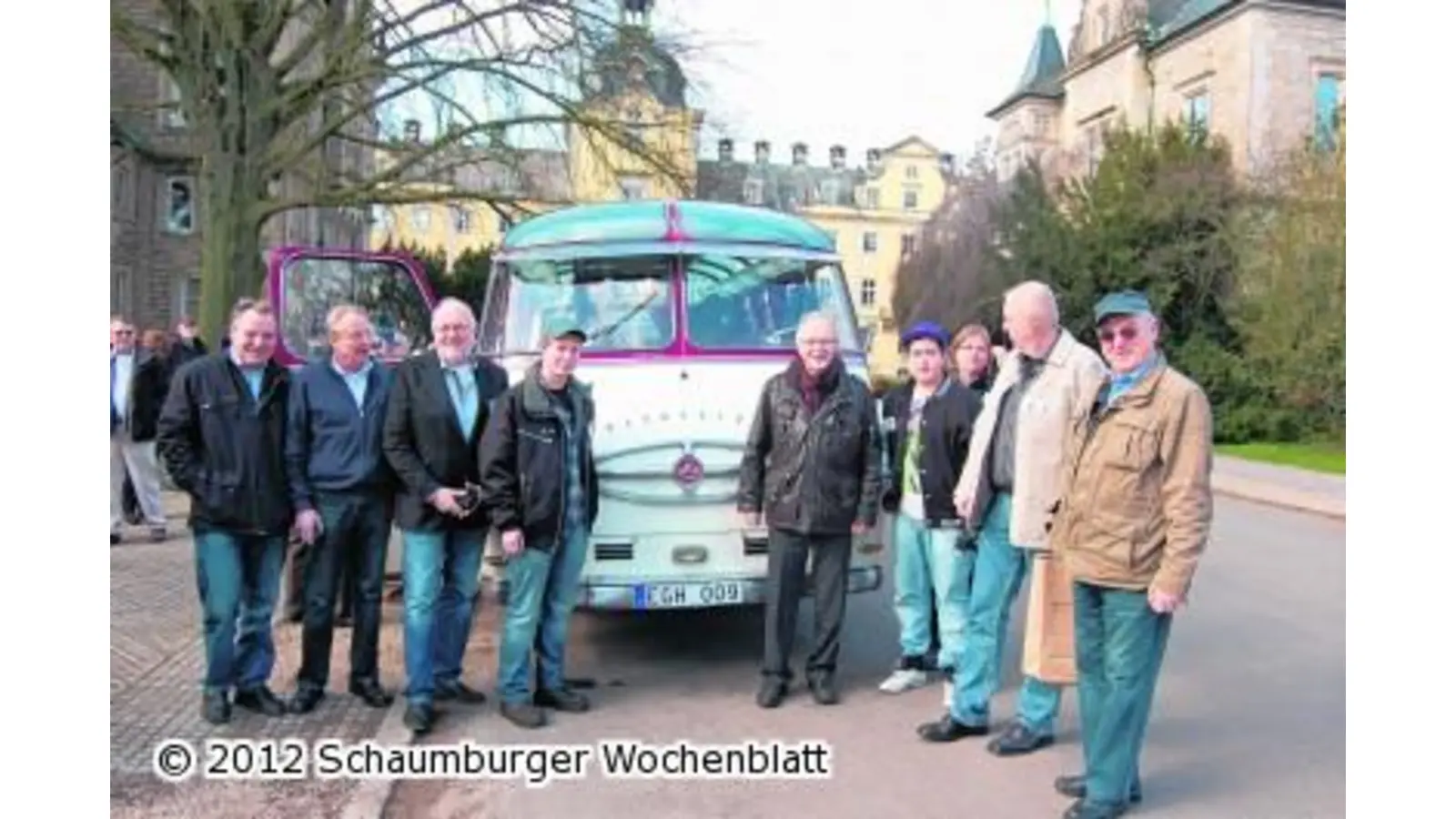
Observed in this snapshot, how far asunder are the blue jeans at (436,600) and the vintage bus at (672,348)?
653mm

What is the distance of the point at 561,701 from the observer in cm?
698

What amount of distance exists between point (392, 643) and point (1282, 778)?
5313 millimetres

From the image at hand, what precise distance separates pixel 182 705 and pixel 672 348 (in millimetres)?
3436

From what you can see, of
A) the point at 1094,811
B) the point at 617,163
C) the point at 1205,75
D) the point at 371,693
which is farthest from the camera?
the point at 1205,75

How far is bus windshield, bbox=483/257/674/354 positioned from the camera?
26.7 feet

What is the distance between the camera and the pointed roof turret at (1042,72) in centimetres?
5675

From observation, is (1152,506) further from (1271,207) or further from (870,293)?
(870,293)

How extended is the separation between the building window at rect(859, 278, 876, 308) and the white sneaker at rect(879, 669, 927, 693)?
70.9 meters

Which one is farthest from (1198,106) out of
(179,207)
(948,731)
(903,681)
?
(948,731)

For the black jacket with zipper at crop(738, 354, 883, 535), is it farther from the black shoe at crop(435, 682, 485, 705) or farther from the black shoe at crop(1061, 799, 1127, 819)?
the black shoe at crop(1061, 799, 1127, 819)

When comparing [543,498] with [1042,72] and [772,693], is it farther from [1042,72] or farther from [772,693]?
[1042,72]

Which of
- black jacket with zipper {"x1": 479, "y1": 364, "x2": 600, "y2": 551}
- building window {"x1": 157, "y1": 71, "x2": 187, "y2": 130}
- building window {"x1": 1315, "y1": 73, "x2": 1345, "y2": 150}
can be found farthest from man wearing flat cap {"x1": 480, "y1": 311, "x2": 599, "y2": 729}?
building window {"x1": 1315, "y1": 73, "x2": 1345, "y2": 150}

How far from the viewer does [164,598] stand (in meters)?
9.77

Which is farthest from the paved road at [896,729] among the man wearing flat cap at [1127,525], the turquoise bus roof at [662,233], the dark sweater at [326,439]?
the turquoise bus roof at [662,233]
